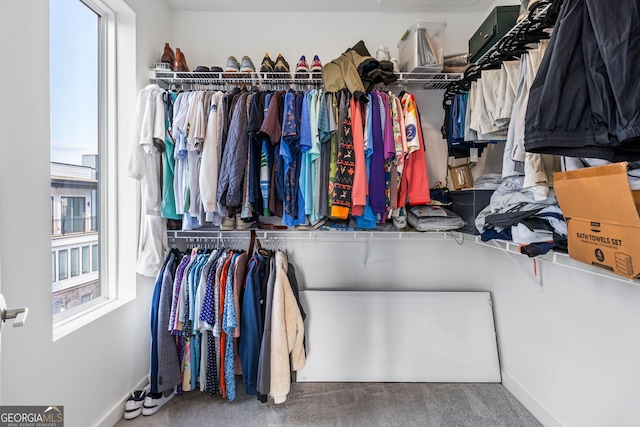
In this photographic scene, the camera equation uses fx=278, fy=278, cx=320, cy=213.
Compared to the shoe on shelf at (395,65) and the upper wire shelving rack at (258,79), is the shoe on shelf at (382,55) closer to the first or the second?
the shoe on shelf at (395,65)

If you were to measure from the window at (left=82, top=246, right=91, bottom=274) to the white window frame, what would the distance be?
87 mm

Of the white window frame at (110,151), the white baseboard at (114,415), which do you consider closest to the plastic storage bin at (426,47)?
the white window frame at (110,151)

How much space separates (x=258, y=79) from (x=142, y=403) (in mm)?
2121

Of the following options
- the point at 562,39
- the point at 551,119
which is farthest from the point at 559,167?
the point at 562,39

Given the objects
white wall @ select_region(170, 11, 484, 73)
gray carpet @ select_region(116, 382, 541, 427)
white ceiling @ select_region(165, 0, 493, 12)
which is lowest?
gray carpet @ select_region(116, 382, 541, 427)

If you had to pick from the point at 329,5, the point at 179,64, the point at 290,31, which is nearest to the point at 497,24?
the point at 329,5

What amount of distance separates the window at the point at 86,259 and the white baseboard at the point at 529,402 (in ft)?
8.77

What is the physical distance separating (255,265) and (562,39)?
66.7 inches

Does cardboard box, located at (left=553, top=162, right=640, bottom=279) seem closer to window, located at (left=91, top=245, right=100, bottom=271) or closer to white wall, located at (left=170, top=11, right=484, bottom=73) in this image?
white wall, located at (left=170, top=11, right=484, bottom=73)

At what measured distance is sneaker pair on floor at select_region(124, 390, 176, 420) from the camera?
5.17ft

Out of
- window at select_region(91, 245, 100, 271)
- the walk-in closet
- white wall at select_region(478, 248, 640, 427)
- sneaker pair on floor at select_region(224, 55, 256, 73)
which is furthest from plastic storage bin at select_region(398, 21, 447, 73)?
window at select_region(91, 245, 100, 271)

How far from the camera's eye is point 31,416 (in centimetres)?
109

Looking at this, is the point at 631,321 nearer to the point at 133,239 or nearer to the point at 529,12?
the point at 529,12

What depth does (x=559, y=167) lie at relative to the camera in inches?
45.6
